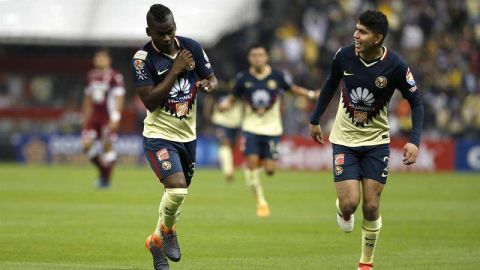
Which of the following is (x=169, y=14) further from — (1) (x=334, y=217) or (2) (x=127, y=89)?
(2) (x=127, y=89)

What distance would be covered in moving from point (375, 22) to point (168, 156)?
8.00 feet

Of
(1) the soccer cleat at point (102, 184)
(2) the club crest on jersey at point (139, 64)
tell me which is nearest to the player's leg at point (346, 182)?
(2) the club crest on jersey at point (139, 64)

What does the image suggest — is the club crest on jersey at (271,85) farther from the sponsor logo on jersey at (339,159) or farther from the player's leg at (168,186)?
the player's leg at (168,186)

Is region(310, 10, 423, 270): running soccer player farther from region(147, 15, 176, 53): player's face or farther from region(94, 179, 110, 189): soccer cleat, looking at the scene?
region(94, 179, 110, 189): soccer cleat

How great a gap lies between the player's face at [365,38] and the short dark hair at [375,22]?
0.13 feet

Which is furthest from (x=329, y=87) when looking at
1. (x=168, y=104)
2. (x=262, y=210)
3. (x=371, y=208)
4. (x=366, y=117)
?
(x=262, y=210)

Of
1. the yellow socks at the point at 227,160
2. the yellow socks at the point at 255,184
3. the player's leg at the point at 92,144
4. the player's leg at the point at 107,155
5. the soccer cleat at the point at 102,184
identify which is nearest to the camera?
the yellow socks at the point at 255,184

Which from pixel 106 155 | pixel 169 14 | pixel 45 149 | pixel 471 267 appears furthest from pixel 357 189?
pixel 45 149

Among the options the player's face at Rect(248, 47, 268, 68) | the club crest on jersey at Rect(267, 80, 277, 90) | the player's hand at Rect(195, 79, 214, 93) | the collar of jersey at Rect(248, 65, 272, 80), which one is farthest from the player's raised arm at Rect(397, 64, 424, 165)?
the collar of jersey at Rect(248, 65, 272, 80)

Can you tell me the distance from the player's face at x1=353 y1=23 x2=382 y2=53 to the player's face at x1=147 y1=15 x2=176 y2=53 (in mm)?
1806

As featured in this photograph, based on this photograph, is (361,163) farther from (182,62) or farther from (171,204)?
(182,62)

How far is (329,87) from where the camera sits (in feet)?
36.3

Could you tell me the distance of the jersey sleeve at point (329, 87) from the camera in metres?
10.9

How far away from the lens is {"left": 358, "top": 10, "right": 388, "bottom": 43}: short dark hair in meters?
10.5
